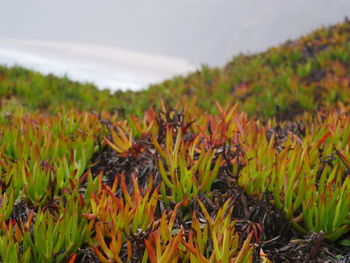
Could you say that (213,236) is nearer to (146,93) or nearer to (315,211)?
(315,211)

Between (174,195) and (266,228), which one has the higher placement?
(174,195)

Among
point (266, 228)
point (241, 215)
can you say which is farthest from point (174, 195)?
point (266, 228)

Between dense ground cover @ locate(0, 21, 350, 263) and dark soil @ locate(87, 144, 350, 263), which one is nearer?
dense ground cover @ locate(0, 21, 350, 263)

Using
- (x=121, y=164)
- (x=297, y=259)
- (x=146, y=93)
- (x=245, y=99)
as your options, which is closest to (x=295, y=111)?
(x=245, y=99)

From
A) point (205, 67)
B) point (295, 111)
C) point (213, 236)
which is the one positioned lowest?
point (213, 236)

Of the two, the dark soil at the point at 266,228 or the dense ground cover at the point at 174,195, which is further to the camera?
the dark soil at the point at 266,228

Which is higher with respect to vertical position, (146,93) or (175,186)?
(146,93)

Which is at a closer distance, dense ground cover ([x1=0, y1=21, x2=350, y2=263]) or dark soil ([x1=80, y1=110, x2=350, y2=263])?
dense ground cover ([x1=0, y1=21, x2=350, y2=263])

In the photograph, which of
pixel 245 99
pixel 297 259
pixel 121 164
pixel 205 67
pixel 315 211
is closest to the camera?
pixel 297 259

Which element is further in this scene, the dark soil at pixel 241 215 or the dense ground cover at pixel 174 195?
the dark soil at pixel 241 215

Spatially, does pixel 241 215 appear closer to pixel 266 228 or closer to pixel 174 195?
pixel 266 228

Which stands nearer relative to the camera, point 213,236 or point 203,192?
point 213,236
